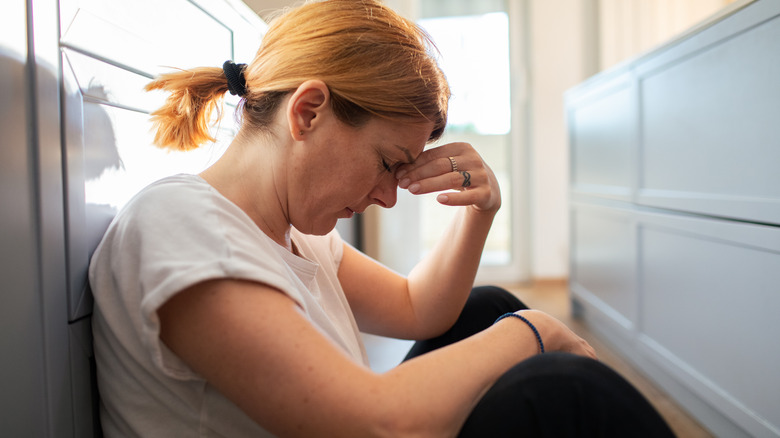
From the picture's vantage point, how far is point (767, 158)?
121cm

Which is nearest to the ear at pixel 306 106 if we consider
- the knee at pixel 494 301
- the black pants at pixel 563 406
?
the black pants at pixel 563 406

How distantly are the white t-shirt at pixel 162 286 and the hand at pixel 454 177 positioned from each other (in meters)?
0.28

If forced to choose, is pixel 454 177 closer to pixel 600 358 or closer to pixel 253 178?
pixel 253 178

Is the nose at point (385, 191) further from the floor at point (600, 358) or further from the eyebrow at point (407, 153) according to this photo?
the floor at point (600, 358)

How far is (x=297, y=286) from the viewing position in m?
0.72

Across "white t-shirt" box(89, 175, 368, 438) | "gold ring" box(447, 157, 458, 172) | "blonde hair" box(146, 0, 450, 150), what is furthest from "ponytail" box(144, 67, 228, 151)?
"gold ring" box(447, 157, 458, 172)

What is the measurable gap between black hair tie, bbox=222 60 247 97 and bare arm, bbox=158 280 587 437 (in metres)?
0.37

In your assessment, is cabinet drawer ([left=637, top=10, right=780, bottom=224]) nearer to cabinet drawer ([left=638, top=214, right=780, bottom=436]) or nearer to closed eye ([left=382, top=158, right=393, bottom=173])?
cabinet drawer ([left=638, top=214, right=780, bottom=436])

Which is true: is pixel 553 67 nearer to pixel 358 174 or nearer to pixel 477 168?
pixel 477 168

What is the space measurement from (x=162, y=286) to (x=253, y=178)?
0.27 metres

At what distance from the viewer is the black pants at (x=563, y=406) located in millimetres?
569

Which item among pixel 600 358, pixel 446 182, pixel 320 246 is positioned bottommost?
pixel 600 358

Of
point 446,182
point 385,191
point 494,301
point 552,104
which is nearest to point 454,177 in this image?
point 446,182

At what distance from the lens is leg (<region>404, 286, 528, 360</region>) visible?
103 cm
